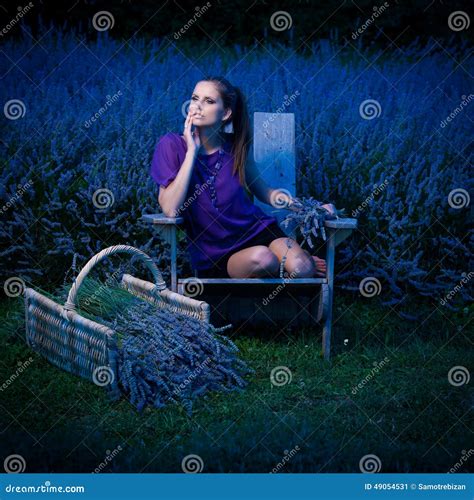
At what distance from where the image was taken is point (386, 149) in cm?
457

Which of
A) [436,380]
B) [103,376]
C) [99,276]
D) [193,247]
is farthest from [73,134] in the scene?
[436,380]

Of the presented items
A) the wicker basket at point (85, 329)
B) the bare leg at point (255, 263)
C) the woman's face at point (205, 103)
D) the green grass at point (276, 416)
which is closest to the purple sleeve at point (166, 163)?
the woman's face at point (205, 103)

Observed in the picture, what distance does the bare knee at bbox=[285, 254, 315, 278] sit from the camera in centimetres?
364

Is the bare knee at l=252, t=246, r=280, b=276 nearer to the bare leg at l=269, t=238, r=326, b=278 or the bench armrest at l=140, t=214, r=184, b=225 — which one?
the bare leg at l=269, t=238, r=326, b=278

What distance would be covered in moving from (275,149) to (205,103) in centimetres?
60

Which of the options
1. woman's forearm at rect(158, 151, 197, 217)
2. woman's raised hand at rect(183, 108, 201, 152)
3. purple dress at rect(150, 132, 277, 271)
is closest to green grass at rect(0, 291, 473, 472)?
purple dress at rect(150, 132, 277, 271)

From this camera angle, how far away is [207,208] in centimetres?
379

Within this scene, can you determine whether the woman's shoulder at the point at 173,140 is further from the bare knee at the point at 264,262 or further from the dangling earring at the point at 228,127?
the bare knee at the point at 264,262

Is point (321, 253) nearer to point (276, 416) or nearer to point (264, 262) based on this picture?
point (264, 262)

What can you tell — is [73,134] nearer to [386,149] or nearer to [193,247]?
[193,247]

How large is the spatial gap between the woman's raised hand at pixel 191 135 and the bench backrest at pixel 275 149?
0.53 m

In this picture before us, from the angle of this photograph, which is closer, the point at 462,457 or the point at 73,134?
the point at 462,457

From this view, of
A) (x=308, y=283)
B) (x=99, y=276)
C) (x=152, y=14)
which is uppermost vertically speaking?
(x=152, y=14)

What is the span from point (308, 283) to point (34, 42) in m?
3.19
